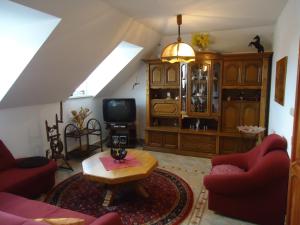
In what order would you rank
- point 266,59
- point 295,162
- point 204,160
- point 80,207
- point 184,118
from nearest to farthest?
point 295,162
point 80,207
point 266,59
point 204,160
point 184,118

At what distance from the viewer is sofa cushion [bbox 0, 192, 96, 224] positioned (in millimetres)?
1890

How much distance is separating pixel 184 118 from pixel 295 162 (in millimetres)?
3181

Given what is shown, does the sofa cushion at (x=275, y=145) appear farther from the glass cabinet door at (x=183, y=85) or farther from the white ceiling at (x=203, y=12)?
the glass cabinet door at (x=183, y=85)

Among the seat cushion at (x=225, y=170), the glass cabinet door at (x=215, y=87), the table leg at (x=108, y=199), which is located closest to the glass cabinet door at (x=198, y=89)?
the glass cabinet door at (x=215, y=87)

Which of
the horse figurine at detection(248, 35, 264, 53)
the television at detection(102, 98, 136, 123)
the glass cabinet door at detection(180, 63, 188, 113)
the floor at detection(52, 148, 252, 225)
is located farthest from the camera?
the television at detection(102, 98, 136, 123)

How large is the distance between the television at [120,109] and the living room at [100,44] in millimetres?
537

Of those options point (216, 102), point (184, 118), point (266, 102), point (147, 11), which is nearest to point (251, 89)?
point (266, 102)

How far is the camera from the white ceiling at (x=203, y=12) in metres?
2.88

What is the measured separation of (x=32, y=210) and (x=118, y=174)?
92 cm

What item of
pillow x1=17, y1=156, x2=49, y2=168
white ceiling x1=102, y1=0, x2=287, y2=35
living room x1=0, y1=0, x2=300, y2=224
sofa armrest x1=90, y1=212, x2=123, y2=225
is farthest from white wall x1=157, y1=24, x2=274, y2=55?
sofa armrest x1=90, y1=212, x2=123, y2=225

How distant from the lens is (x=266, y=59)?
3.95m

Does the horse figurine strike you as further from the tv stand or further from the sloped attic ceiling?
the tv stand

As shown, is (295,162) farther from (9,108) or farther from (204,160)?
(9,108)

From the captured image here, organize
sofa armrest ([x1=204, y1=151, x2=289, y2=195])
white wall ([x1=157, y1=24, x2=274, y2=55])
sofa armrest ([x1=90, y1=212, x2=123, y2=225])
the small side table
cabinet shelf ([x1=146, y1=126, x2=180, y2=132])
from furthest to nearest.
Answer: cabinet shelf ([x1=146, y1=126, x2=180, y2=132]) → white wall ([x1=157, y1=24, x2=274, y2=55]) → the small side table → sofa armrest ([x1=204, y1=151, x2=289, y2=195]) → sofa armrest ([x1=90, y1=212, x2=123, y2=225])
